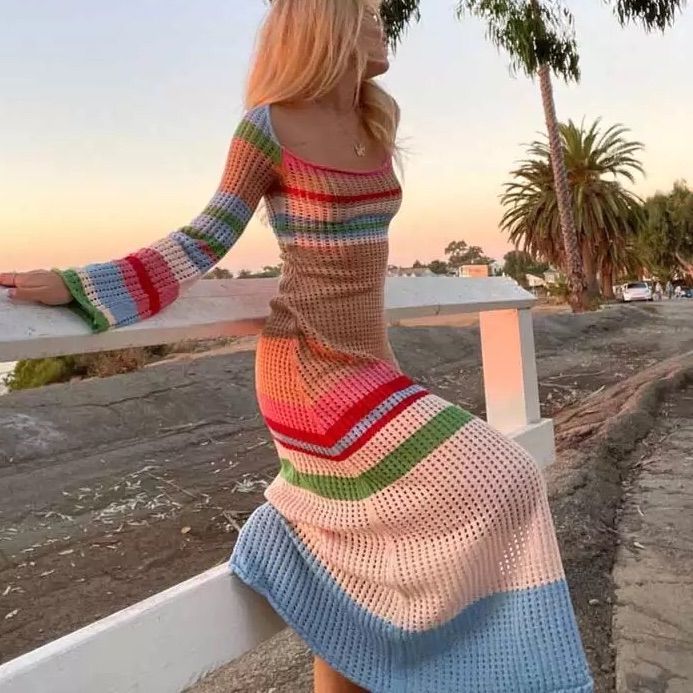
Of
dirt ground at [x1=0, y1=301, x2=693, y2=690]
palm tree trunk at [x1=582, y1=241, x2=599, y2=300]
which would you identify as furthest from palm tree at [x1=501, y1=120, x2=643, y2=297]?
dirt ground at [x1=0, y1=301, x2=693, y2=690]

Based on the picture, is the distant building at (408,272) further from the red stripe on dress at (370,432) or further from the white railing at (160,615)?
the red stripe on dress at (370,432)

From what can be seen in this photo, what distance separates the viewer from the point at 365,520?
4.10 feet

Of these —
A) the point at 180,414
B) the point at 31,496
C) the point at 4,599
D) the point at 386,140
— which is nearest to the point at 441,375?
the point at 180,414

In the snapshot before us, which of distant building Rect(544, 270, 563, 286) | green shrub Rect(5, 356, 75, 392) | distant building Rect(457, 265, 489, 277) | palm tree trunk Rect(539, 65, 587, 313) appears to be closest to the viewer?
distant building Rect(457, 265, 489, 277)

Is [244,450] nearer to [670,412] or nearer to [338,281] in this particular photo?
[670,412]

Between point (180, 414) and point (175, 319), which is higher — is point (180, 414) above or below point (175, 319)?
below

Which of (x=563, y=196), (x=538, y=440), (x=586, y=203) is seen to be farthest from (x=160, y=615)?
(x=586, y=203)

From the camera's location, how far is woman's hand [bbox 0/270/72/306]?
108cm

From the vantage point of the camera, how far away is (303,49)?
1.36 metres

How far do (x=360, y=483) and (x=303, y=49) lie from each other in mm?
733

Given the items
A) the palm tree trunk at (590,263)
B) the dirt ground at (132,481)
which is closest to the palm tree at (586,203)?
the palm tree trunk at (590,263)

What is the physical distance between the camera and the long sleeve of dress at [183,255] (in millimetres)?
1135

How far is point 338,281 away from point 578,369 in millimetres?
8247

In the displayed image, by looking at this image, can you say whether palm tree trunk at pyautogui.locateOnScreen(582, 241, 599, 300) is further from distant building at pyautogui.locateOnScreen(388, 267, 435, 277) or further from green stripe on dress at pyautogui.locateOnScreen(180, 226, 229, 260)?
green stripe on dress at pyautogui.locateOnScreen(180, 226, 229, 260)
